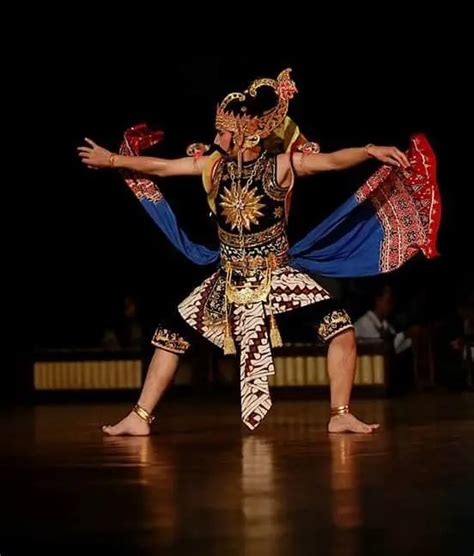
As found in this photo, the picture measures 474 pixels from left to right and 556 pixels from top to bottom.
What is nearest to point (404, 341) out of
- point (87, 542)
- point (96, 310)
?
point (96, 310)

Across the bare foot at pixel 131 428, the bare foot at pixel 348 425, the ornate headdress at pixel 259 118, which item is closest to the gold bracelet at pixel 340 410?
the bare foot at pixel 348 425

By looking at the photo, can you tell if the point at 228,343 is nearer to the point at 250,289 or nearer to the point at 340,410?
the point at 250,289

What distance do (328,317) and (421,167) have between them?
64 centimetres

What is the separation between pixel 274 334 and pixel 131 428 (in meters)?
0.65

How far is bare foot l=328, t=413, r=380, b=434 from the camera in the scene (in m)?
5.12

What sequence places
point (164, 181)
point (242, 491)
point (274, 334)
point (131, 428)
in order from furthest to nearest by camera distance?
point (164, 181) → point (131, 428) → point (274, 334) → point (242, 491)

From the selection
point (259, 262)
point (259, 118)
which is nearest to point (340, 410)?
point (259, 262)

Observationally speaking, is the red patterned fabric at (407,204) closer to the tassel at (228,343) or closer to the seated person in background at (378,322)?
the tassel at (228,343)

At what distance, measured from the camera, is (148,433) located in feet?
17.4

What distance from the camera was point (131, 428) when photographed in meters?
5.26

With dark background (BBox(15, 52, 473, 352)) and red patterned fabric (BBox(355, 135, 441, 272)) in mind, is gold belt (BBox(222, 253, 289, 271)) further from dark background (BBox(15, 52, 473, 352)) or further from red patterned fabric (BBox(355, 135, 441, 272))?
dark background (BBox(15, 52, 473, 352))

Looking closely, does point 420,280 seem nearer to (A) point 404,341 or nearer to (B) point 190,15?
(A) point 404,341

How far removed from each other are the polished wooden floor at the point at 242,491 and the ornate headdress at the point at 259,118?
1089mm

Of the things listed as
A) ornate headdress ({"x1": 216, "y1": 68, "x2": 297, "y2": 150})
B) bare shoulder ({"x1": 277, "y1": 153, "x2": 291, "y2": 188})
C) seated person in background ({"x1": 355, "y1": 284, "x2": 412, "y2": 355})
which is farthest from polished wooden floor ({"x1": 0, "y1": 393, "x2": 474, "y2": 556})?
seated person in background ({"x1": 355, "y1": 284, "x2": 412, "y2": 355})
